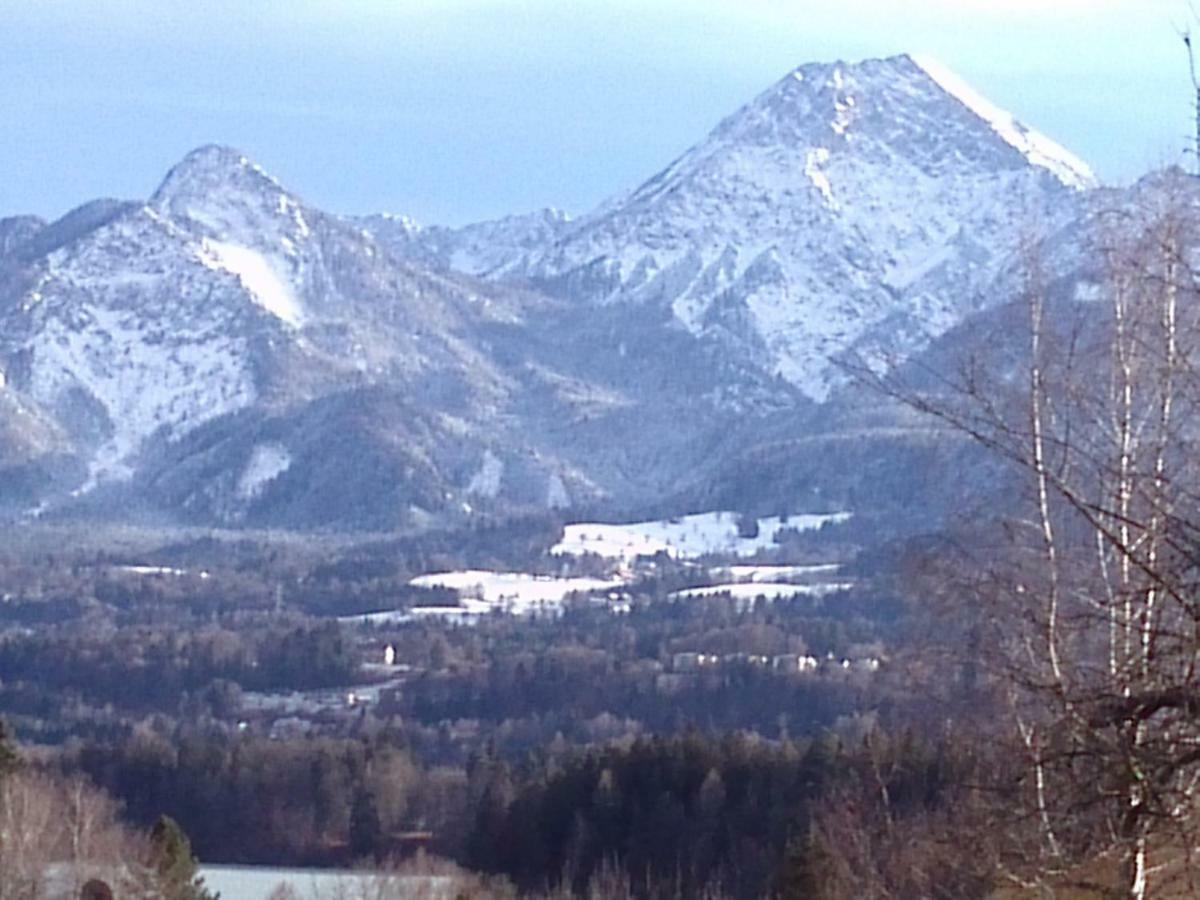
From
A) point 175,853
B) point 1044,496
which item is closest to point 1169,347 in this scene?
point 1044,496

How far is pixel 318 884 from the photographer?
61.3 m

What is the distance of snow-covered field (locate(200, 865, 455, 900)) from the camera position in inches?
2023

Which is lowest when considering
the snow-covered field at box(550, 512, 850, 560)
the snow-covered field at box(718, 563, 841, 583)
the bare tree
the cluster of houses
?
the cluster of houses

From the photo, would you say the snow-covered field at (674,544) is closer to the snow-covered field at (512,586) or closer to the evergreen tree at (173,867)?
the snow-covered field at (512,586)

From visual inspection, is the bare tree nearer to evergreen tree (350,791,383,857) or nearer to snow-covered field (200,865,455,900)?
snow-covered field (200,865,455,900)

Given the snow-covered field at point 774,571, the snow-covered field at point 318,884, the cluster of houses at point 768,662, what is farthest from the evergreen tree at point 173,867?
the snow-covered field at point 774,571

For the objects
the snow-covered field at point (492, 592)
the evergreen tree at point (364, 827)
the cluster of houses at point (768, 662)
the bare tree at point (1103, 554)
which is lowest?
the evergreen tree at point (364, 827)

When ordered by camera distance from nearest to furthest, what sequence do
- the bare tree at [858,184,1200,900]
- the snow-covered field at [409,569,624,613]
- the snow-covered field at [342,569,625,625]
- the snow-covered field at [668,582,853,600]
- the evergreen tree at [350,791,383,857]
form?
1. the bare tree at [858,184,1200,900]
2. the evergreen tree at [350,791,383,857]
3. the snow-covered field at [668,582,853,600]
4. the snow-covered field at [342,569,625,625]
5. the snow-covered field at [409,569,624,613]

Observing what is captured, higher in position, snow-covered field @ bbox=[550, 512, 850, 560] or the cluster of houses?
snow-covered field @ bbox=[550, 512, 850, 560]

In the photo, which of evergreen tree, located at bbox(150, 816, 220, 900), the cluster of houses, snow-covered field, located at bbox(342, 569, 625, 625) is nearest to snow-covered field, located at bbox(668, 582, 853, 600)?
snow-covered field, located at bbox(342, 569, 625, 625)

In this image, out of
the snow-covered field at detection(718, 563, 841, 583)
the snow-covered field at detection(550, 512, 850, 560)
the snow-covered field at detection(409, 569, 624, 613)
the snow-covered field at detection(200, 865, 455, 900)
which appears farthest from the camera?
the snow-covered field at detection(550, 512, 850, 560)

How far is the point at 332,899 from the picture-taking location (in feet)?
178

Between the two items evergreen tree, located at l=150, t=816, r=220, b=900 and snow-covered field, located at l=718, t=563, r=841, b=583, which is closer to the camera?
evergreen tree, located at l=150, t=816, r=220, b=900

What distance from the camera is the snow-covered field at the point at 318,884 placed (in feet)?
169
